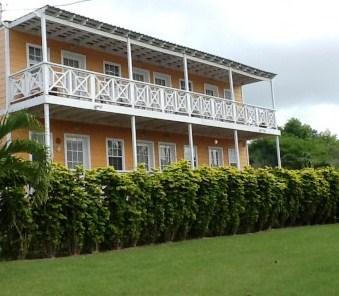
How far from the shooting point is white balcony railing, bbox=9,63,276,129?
58.1 ft

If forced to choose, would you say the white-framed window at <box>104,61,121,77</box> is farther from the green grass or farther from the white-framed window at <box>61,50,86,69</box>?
the green grass

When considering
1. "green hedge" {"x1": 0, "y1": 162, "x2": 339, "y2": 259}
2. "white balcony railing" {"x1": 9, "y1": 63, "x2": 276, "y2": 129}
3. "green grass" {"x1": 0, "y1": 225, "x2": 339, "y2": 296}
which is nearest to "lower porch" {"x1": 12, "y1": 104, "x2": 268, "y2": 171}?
"white balcony railing" {"x1": 9, "y1": 63, "x2": 276, "y2": 129}

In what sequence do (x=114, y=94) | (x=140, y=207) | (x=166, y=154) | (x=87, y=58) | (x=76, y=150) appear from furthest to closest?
(x=166, y=154), (x=87, y=58), (x=76, y=150), (x=114, y=94), (x=140, y=207)

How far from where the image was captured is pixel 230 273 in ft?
29.8

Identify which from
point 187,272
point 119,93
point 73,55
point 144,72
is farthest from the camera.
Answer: point 144,72

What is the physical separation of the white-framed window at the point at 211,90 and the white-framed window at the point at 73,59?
8.04m

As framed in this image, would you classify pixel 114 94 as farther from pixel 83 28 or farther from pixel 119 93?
pixel 83 28

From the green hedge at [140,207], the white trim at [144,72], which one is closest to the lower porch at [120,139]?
the white trim at [144,72]

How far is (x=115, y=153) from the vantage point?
73.7 feet

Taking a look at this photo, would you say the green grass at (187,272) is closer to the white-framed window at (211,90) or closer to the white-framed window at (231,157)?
the white-framed window at (211,90)

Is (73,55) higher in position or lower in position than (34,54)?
higher

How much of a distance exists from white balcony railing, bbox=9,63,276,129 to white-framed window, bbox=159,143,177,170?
238cm

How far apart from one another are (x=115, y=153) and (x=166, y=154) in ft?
10.6

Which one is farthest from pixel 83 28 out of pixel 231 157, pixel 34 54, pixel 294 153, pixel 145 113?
pixel 294 153
